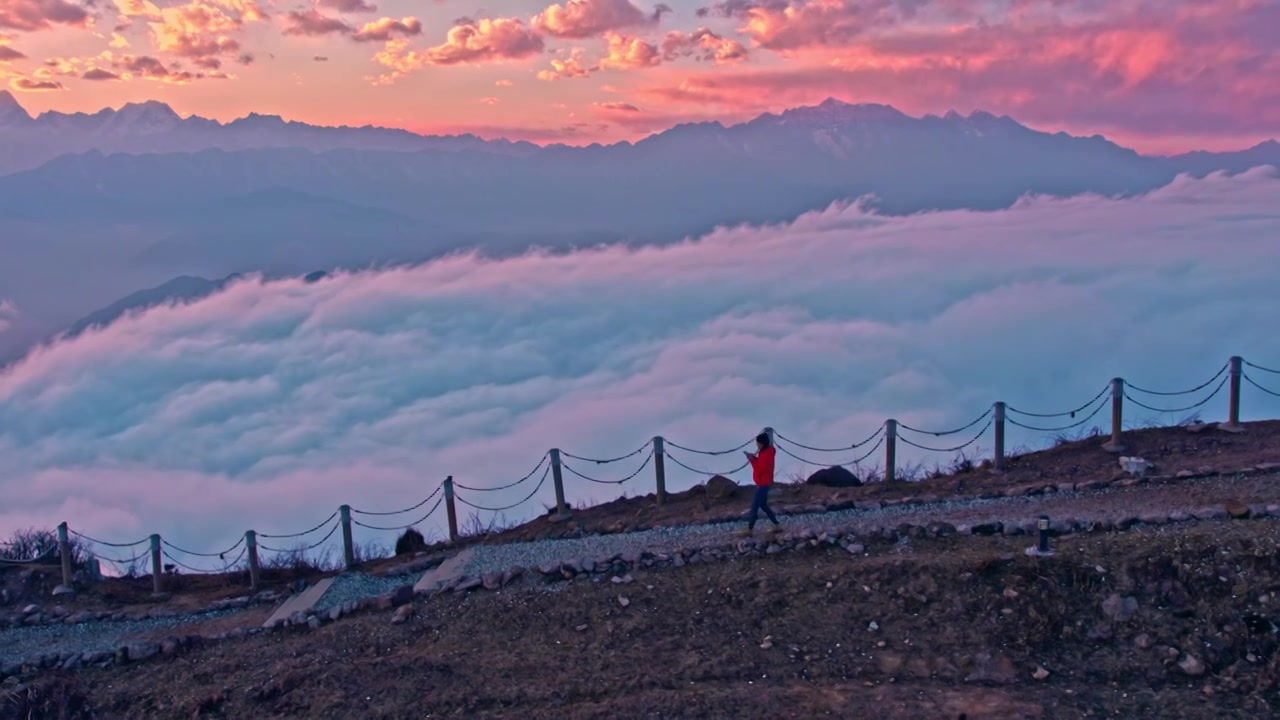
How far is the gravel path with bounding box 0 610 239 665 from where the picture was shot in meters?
11.8

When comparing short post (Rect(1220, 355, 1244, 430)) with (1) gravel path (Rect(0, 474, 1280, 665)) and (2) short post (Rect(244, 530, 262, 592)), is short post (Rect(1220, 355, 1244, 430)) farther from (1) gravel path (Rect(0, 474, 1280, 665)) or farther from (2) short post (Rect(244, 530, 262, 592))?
(2) short post (Rect(244, 530, 262, 592))

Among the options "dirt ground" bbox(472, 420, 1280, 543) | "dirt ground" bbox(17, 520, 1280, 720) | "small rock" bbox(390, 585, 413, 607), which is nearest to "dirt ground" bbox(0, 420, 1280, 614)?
"dirt ground" bbox(472, 420, 1280, 543)

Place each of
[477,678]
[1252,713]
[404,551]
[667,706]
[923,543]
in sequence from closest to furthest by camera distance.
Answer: [1252,713] < [667,706] < [477,678] < [923,543] < [404,551]

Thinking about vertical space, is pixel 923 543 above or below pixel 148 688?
above

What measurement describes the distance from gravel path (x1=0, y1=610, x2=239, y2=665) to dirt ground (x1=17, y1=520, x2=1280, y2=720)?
81.4 inches

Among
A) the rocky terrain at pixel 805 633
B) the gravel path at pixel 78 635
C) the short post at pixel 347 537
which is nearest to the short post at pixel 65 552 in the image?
the gravel path at pixel 78 635

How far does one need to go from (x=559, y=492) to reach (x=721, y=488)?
92.9 inches

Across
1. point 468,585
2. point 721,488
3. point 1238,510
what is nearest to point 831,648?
point 468,585

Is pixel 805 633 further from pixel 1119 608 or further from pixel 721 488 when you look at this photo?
pixel 721 488

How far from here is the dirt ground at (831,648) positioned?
7500 mm

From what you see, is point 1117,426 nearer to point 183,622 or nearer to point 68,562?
point 183,622

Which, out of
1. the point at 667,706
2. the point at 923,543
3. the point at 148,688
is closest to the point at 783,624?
the point at 667,706

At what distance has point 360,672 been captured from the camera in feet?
28.5

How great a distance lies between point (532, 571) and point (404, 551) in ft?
18.8
